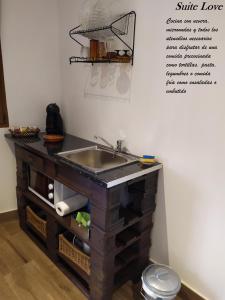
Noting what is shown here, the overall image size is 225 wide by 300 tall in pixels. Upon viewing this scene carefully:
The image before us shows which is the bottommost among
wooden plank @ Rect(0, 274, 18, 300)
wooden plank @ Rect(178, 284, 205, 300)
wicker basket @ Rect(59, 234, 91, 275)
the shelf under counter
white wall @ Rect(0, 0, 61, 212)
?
wooden plank @ Rect(0, 274, 18, 300)

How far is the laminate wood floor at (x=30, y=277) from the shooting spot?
1594 mm

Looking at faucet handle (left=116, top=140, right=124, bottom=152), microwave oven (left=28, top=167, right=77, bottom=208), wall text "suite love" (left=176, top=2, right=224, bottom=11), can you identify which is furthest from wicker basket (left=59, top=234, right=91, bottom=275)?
wall text "suite love" (left=176, top=2, right=224, bottom=11)

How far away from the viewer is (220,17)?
1.18 metres

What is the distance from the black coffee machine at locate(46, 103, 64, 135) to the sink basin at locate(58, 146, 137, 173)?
0.51m

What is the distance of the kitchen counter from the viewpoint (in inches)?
51.8

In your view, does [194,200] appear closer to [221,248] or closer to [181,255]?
[221,248]

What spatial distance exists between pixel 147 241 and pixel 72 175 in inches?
28.6

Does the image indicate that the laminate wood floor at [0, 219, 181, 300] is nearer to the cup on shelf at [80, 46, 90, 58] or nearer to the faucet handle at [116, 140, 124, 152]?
the faucet handle at [116, 140, 124, 152]

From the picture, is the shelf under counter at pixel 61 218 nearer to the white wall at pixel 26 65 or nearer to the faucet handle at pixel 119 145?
the white wall at pixel 26 65

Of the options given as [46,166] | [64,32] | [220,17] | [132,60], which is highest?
[64,32]

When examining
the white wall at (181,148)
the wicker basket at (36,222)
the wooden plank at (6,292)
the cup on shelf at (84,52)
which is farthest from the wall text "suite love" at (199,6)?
the wooden plank at (6,292)

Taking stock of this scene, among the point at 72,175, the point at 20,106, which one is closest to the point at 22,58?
the point at 20,106

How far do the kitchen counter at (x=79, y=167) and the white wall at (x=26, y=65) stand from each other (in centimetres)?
26

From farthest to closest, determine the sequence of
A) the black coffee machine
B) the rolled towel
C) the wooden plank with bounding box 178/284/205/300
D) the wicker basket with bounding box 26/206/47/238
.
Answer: the black coffee machine, the wicker basket with bounding box 26/206/47/238, the rolled towel, the wooden plank with bounding box 178/284/205/300
